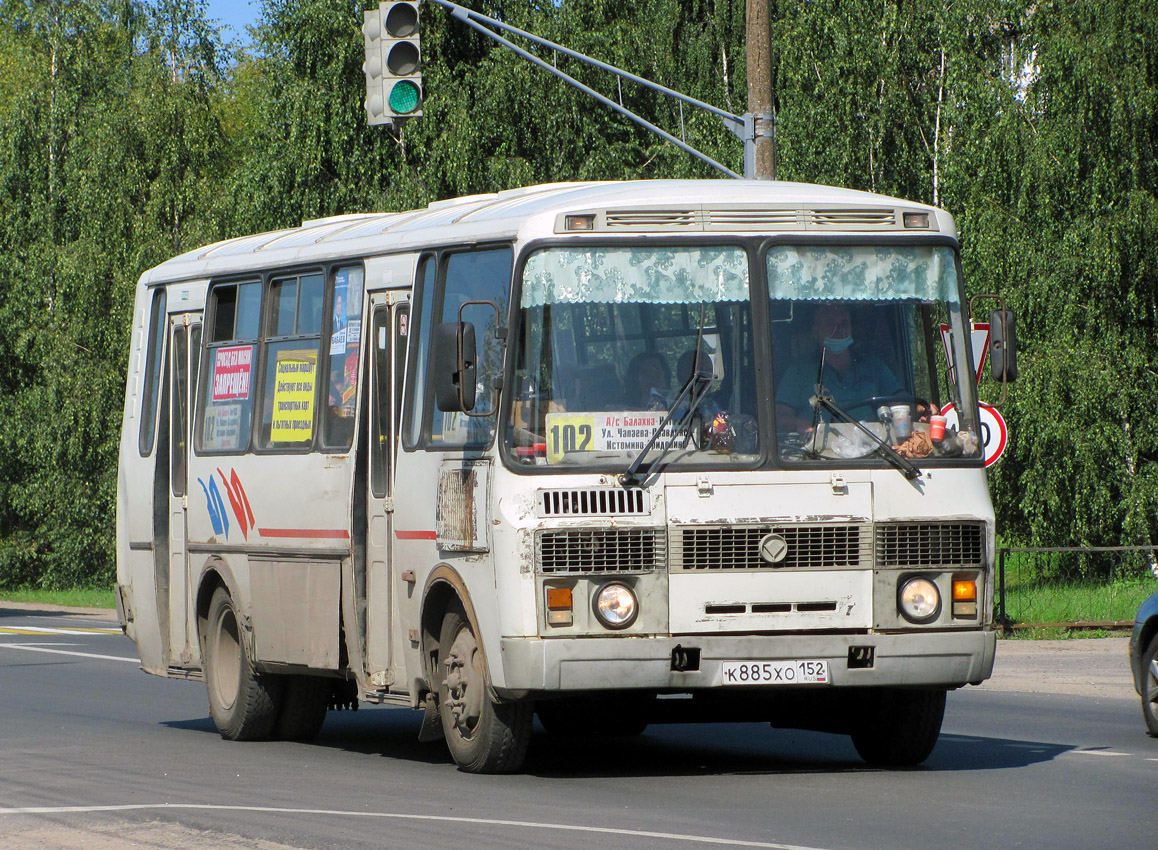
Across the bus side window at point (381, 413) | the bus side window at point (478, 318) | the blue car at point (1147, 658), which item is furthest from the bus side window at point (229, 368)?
the blue car at point (1147, 658)

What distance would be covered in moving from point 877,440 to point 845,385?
12.8 inches

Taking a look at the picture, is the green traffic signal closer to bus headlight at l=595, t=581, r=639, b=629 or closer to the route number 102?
the route number 102

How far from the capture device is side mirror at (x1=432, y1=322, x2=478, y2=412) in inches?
419

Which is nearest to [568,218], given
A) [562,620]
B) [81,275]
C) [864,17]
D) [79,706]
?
[562,620]

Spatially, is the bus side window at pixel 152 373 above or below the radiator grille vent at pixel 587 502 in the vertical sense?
above

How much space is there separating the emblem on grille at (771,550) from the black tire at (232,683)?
171 inches

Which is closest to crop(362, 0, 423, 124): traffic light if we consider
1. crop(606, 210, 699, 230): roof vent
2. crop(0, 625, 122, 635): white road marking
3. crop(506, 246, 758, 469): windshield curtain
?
crop(606, 210, 699, 230): roof vent

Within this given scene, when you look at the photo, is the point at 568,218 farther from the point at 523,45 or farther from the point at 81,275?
the point at 81,275

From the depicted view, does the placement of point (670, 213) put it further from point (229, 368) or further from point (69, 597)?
point (69, 597)

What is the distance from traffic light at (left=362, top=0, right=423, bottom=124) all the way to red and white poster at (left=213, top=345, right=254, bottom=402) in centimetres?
450

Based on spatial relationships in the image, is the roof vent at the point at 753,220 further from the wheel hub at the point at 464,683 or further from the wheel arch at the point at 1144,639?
the wheel arch at the point at 1144,639

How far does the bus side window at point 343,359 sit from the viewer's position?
1272 cm

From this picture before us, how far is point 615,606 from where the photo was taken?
34.7 feet

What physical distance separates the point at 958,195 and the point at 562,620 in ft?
77.3
